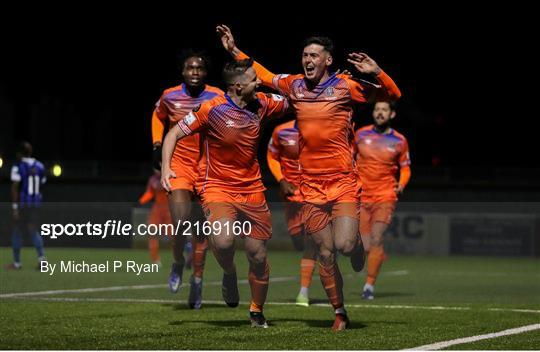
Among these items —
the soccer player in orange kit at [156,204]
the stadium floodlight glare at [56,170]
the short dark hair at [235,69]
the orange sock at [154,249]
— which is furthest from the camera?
the stadium floodlight glare at [56,170]

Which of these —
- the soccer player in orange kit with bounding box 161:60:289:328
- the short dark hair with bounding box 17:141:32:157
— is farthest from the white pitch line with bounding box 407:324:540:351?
the short dark hair with bounding box 17:141:32:157

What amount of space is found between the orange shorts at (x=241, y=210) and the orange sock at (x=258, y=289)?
0.33 meters

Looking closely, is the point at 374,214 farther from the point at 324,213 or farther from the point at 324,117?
the point at 324,117

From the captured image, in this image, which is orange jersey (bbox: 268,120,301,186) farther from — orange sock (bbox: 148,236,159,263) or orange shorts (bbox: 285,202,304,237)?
orange sock (bbox: 148,236,159,263)

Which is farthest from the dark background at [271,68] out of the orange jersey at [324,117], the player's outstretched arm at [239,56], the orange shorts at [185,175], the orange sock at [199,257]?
the orange jersey at [324,117]

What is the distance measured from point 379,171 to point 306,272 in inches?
86.0

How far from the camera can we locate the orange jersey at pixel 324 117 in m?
9.66

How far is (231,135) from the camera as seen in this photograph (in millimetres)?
9734

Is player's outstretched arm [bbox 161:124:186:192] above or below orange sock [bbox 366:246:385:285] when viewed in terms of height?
above

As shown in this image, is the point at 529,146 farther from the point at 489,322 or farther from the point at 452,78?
the point at 489,322

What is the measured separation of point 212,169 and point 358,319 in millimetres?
2133

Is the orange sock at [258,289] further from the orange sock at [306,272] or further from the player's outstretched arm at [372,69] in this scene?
the orange sock at [306,272]

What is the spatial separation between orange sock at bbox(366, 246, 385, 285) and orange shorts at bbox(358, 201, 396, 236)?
28 centimetres

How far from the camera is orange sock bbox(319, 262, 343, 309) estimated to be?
31.9 ft
